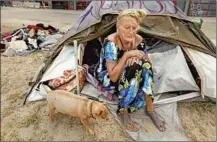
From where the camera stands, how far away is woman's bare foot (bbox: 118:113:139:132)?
82.8 inches

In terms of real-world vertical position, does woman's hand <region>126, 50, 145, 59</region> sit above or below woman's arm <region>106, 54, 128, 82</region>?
above

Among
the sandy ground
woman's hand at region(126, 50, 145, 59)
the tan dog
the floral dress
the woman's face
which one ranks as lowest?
the sandy ground

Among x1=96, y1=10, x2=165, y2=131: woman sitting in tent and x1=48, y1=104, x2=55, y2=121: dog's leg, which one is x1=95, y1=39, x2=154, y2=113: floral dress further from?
x1=48, y1=104, x2=55, y2=121: dog's leg

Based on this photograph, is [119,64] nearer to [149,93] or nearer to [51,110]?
[149,93]

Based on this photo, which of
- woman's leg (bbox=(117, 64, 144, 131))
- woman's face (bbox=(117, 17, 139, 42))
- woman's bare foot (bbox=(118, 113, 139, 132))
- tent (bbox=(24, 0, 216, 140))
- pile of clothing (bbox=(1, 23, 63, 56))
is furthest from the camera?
pile of clothing (bbox=(1, 23, 63, 56))

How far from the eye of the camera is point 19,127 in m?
2.19

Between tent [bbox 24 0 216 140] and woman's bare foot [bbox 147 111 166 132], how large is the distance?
173 mm

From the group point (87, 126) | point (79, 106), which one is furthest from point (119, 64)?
point (87, 126)

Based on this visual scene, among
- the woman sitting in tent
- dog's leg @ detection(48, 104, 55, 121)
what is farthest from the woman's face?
dog's leg @ detection(48, 104, 55, 121)

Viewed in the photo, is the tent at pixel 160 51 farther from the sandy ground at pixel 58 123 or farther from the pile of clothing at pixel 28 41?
the pile of clothing at pixel 28 41

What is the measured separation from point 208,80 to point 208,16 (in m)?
6.49

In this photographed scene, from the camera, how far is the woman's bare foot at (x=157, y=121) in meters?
2.12

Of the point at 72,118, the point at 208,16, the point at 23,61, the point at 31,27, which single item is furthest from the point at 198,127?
the point at 208,16

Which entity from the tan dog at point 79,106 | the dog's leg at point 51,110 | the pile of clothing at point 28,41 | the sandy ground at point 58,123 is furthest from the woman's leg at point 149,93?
the pile of clothing at point 28,41
